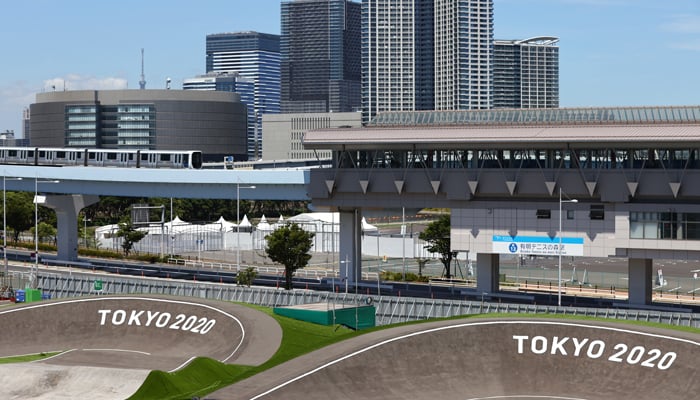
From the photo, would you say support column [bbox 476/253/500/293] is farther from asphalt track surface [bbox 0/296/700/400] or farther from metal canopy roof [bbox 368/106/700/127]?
asphalt track surface [bbox 0/296/700/400]

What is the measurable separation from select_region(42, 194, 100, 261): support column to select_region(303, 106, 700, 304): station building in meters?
49.7

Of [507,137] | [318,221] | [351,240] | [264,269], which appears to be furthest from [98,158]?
[507,137]

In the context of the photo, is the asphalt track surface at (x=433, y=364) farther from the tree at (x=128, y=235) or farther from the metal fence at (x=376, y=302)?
the tree at (x=128, y=235)

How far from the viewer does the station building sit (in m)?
89.0

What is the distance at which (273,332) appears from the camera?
74625mm

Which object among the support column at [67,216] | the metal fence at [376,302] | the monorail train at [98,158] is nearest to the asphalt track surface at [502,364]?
the metal fence at [376,302]

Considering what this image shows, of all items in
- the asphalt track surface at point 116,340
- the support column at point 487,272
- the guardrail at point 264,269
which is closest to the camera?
the asphalt track surface at point 116,340

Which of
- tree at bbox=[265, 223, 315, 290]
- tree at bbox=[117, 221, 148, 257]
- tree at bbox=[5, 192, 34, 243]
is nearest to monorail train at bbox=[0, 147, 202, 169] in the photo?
tree at bbox=[5, 192, 34, 243]

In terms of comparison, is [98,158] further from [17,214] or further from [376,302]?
[376,302]

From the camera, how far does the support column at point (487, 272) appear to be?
97938 millimetres

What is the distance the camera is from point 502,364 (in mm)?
67000

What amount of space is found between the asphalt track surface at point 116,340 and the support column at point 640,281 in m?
33.0

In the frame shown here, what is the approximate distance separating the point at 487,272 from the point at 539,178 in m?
10.4

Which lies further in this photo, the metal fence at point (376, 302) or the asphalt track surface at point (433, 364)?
the metal fence at point (376, 302)
